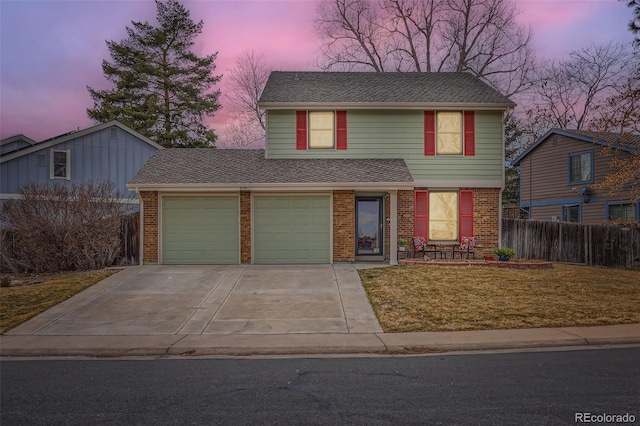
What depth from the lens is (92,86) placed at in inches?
1389

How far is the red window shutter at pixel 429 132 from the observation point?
17.3 metres

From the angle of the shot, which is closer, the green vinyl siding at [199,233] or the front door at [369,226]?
the green vinyl siding at [199,233]

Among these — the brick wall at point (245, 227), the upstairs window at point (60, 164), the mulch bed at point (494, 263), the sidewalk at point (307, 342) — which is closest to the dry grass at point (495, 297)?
the mulch bed at point (494, 263)

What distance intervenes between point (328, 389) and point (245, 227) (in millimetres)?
10931

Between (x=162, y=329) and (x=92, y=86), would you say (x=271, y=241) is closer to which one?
(x=162, y=329)

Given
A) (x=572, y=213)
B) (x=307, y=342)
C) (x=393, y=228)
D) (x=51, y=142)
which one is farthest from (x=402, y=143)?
(x=51, y=142)

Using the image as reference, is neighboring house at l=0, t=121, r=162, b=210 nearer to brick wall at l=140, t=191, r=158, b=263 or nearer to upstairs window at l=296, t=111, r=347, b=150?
brick wall at l=140, t=191, r=158, b=263

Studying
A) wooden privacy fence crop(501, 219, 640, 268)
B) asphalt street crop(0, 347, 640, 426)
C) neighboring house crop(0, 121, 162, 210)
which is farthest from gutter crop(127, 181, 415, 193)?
asphalt street crop(0, 347, 640, 426)

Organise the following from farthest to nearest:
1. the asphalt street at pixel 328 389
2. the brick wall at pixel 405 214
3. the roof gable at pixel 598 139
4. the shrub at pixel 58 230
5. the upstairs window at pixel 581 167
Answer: the upstairs window at pixel 581 167, the roof gable at pixel 598 139, the brick wall at pixel 405 214, the shrub at pixel 58 230, the asphalt street at pixel 328 389

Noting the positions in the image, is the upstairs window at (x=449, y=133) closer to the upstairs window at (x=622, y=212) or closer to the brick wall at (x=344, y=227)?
the brick wall at (x=344, y=227)

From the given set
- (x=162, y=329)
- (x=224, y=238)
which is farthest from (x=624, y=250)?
(x=162, y=329)

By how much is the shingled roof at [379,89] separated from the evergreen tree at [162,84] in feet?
53.5

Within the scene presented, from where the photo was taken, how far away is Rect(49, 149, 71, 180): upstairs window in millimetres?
21812

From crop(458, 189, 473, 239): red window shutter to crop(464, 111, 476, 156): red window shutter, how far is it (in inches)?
58.1
